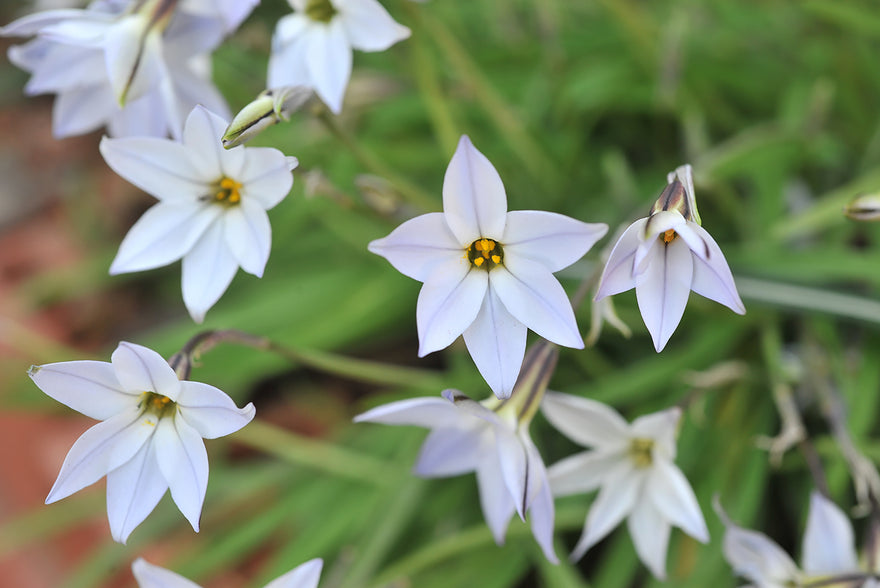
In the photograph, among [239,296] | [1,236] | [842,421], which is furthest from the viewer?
[1,236]

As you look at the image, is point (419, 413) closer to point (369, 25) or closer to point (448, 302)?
point (448, 302)

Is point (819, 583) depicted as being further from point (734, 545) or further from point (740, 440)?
point (740, 440)

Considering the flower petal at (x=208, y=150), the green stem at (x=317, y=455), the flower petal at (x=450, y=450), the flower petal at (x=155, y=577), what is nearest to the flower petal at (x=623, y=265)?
the flower petal at (x=450, y=450)

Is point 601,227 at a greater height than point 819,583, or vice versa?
point 601,227

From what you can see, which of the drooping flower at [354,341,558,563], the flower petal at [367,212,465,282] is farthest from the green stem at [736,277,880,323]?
the flower petal at [367,212,465,282]

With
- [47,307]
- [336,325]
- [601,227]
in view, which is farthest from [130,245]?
[47,307]

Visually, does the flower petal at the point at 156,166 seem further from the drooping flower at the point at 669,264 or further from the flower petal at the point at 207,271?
the drooping flower at the point at 669,264

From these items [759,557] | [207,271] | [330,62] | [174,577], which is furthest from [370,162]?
[759,557]
